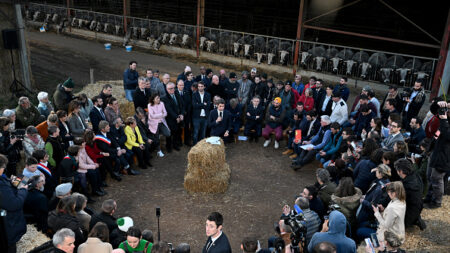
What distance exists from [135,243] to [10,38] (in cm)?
1052

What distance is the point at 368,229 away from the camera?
6105mm

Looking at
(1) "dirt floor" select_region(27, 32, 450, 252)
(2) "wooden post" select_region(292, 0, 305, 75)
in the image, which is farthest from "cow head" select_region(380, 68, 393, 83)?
(1) "dirt floor" select_region(27, 32, 450, 252)

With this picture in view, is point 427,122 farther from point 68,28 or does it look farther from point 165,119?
point 68,28

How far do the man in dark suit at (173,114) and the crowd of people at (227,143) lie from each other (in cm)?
3

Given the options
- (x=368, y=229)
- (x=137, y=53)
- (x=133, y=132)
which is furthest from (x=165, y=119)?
(x=137, y=53)

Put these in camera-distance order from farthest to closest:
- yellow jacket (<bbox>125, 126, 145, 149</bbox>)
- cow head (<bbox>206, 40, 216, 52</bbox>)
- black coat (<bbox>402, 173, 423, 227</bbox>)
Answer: cow head (<bbox>206, 40, 216, 52</bbox>) < yellow jacket (<bbox>125, 126, 145, 149</bbox>) < black coat (<bbox>402, 173, 423, 227</bbox>)

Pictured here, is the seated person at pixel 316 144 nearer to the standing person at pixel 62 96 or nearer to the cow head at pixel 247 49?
the standing person at pixel 62 96

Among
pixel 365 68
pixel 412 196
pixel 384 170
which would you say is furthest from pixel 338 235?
pixel 365 68

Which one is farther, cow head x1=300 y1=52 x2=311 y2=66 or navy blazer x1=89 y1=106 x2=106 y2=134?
cow head x1=300 y1=52 x2=311 y2=66

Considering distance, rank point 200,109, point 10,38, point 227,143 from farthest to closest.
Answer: point 10,38 < point 227,143 < point 200,109

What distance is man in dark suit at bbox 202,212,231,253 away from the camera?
186 inches

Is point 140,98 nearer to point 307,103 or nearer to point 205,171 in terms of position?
point 205,171

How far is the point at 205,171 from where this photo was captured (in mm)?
8398

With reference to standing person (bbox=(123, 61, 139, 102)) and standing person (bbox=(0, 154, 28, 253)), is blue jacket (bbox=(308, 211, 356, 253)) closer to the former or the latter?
standing person (bbox=(0, 154, 28, 253))
